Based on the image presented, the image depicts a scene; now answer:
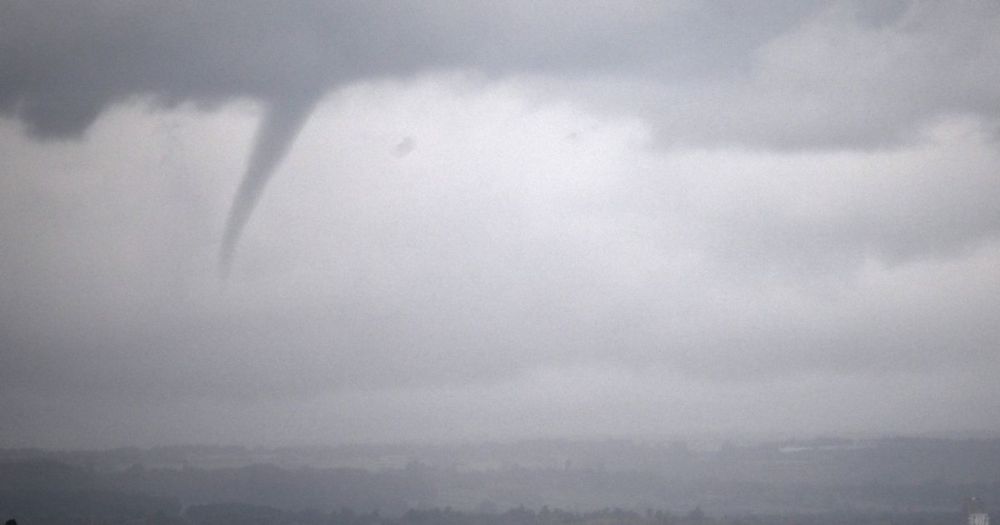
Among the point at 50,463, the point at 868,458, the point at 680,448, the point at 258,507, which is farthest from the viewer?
the point at 680,448

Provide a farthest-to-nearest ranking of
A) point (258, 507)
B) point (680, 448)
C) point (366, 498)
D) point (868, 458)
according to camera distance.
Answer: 1. point (680, 448)
2. point (868, 458)
3. point (366, 498)
4. point (258, 507)

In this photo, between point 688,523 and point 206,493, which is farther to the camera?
point 206,493

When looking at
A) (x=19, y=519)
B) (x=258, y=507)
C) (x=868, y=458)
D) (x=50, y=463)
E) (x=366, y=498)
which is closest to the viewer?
(x=19, y=519)

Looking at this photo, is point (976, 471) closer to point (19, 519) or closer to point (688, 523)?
point (688, 523)

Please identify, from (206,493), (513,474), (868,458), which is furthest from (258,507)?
(868,458)

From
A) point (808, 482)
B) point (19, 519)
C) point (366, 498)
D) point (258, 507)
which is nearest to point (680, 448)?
point (808, 482)

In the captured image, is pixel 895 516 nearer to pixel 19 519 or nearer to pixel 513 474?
pixel 513 474
